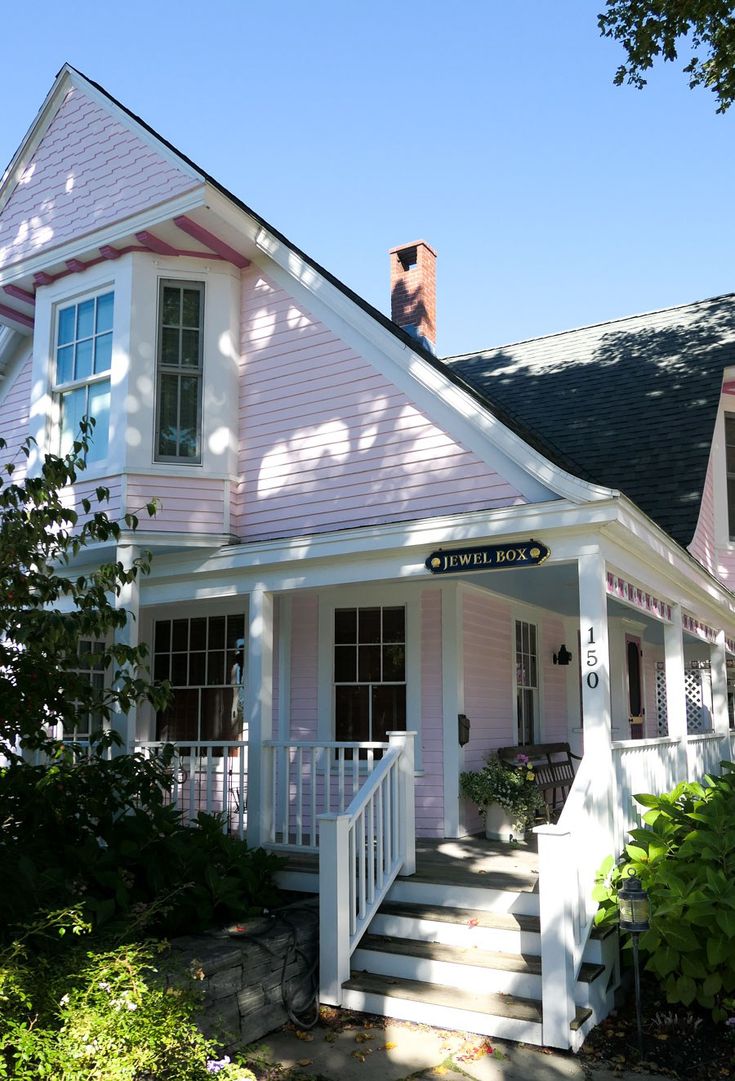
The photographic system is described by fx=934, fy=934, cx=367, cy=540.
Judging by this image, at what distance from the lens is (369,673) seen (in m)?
9.61

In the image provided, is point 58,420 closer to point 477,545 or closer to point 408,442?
point 408,442

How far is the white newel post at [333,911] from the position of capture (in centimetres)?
629

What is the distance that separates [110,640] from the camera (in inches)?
418

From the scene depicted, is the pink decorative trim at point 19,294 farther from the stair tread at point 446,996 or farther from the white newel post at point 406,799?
the stair tread at point 446,996

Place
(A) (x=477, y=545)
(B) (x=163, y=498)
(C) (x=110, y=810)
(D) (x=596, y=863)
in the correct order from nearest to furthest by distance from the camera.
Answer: (D) (x=596, y=863)
(C) (x=110, y=810)
(A) (x=477, y=545)
(B) (x=163, y=498)

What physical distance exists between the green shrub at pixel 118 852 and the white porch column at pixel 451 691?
2.34 meters

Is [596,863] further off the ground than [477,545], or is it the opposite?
[477,545]

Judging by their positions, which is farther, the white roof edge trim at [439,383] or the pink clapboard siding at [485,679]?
the pink clapboard siding at [485,679]

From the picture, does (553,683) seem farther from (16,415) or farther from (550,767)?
(16,415)

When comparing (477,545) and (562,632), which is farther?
(562,632)

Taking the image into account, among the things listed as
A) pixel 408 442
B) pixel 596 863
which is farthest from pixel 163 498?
pixel 596 863

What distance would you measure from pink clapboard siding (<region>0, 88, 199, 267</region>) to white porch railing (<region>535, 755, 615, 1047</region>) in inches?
255

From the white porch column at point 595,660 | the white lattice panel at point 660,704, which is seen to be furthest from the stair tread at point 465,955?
the white lattice panel at point 660,704

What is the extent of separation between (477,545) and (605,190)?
6934 mm
